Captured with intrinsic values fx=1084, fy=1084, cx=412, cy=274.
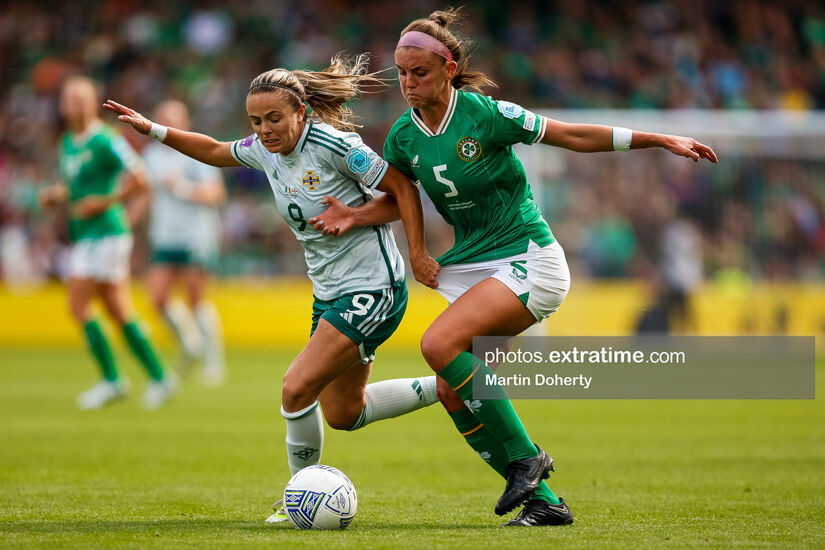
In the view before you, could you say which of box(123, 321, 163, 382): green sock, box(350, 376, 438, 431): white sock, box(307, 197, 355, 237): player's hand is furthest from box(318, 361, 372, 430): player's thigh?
box(123, 321, 163, 382): green sock

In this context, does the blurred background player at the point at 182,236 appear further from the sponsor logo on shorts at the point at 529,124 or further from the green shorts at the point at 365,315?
the sponsor logo on shorts at the point at 529,124

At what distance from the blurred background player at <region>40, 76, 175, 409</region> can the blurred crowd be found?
741 centimetres

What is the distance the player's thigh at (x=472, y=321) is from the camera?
17.4 feet

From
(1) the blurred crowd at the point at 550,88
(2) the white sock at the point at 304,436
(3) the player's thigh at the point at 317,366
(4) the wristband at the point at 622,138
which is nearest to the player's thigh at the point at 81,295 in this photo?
(2) the white sock at the point at 304,436

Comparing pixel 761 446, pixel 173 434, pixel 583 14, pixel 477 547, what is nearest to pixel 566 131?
pixel 477 547

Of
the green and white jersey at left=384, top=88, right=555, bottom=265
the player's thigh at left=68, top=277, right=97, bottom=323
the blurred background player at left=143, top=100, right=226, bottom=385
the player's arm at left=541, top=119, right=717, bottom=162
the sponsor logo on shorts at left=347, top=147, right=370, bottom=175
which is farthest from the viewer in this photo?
the blurred background player at left=143, top=100, right=226, bottom=385

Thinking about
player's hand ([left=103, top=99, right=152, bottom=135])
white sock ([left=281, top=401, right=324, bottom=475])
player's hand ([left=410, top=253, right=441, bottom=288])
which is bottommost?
white sock ([left=281, top=401, right=324, bottom=475])

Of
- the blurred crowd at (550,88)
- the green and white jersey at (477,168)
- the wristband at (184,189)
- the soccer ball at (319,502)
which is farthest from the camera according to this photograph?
the blurred crowd at (550,88)

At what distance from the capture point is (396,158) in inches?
224

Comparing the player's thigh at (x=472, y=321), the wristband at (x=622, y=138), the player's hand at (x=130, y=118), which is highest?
the player's hand at (x=130, y=118)

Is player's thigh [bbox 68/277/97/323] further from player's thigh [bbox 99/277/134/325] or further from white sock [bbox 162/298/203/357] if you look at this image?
white sock [bbox 162/298/203/357]

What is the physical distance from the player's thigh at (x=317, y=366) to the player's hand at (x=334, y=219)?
19.6 inches

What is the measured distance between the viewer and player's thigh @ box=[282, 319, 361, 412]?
18.0 ft

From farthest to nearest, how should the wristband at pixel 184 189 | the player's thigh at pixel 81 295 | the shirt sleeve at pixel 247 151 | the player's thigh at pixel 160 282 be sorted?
the wristband at pixel 184 189
the player's thigh at pixel 160 282
the player's thigh at pixel 81 295
the shirt sleeve at pixel 247 151
